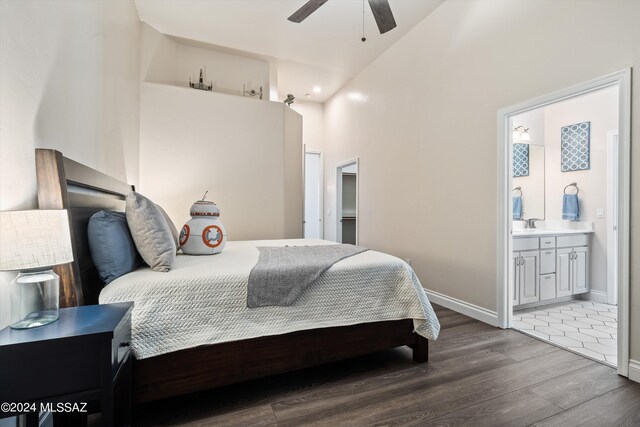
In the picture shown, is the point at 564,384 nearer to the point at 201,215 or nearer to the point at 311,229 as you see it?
the point at 201,215

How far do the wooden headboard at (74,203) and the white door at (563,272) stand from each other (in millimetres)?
4283

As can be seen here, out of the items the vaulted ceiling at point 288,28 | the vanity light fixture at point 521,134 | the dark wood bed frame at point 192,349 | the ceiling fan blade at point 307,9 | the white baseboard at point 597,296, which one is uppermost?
the vaulted ceiling at point 288,28

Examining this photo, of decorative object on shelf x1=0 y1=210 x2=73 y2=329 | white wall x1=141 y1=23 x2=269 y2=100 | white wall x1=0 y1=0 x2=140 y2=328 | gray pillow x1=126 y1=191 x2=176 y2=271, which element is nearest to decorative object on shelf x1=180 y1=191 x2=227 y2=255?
gray pillow x1=126 y1=191 x2=176 y2=271

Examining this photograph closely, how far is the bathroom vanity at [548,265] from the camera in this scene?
310 centimetres

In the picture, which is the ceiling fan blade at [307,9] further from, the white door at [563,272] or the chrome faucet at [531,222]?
the chrome faucet at [531,222]

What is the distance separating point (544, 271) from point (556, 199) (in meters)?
1.24

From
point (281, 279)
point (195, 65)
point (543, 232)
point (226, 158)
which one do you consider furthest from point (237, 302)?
point (195, 65)

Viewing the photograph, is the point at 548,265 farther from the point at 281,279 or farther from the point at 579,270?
the point at 281,279

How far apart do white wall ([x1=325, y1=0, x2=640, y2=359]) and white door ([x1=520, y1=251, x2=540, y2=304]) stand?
66cm

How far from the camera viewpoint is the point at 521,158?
13.4ft

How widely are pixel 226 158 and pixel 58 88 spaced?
7.83ft

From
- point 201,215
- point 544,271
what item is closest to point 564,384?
point 544,271

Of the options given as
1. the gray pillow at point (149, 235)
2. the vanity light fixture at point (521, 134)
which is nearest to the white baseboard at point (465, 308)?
the vanity light fixture at point (521, 134)

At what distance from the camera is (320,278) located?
5.94ft
